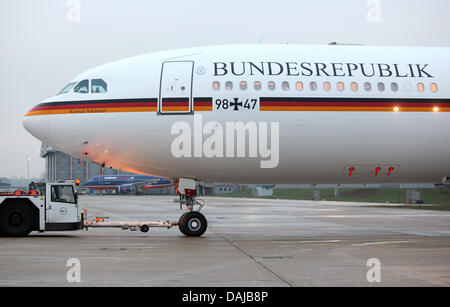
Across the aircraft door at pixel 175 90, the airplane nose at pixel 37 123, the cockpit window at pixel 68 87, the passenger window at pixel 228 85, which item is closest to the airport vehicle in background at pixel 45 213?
the airplane nose at pixel 37 123

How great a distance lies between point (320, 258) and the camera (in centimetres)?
1274

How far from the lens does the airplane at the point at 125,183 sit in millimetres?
114750

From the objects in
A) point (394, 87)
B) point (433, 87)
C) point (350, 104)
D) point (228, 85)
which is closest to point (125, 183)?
point (228, 85)

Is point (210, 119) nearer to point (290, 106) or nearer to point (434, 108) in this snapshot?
point (290, 106)

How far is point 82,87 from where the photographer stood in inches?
682

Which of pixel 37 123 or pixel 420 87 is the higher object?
pixel 420 87

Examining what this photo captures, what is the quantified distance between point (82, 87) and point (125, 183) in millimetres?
102178

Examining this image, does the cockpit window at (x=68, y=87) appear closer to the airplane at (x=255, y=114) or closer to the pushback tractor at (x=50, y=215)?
the airplane at (x=255, y=114)

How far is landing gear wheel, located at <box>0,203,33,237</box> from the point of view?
17969mm

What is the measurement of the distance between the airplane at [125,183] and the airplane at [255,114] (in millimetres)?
97584

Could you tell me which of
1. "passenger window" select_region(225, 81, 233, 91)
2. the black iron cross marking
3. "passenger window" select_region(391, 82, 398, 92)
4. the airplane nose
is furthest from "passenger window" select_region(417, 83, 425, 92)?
the airplane nose

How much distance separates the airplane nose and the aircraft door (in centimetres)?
373

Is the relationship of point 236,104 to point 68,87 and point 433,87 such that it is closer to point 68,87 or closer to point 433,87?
point 68,87
